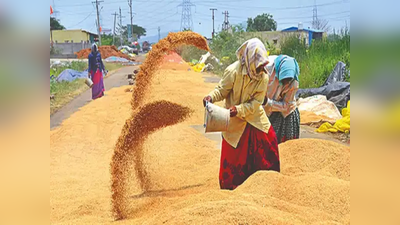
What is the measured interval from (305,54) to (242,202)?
507 inches

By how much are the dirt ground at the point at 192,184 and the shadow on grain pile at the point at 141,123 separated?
158 mm

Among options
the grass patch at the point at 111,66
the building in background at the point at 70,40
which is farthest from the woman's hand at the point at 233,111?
the building in background at the point at 70,40

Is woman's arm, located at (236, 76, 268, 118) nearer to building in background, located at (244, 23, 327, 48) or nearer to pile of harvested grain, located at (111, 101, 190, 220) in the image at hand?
pile of harvested grain, located at (111, 101, 190, 220)

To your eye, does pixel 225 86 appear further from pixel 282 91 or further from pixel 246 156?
pixel 282 91

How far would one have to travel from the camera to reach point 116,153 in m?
3.89

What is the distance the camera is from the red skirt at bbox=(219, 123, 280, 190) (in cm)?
399

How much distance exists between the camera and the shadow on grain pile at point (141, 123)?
3807mm

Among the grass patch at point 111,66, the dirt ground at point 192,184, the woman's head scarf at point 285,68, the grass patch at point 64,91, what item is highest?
the grass patch at point 111,66

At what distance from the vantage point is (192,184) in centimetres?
485

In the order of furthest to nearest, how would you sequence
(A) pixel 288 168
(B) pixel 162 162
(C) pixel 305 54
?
(C) pixel 305 54
(B) pixel 162 162
(A) pixel 288 168

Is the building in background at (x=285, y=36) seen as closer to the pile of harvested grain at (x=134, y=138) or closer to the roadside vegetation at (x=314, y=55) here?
the roadside vegetation at (x=314, y=55)

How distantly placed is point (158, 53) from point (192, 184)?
166cm
